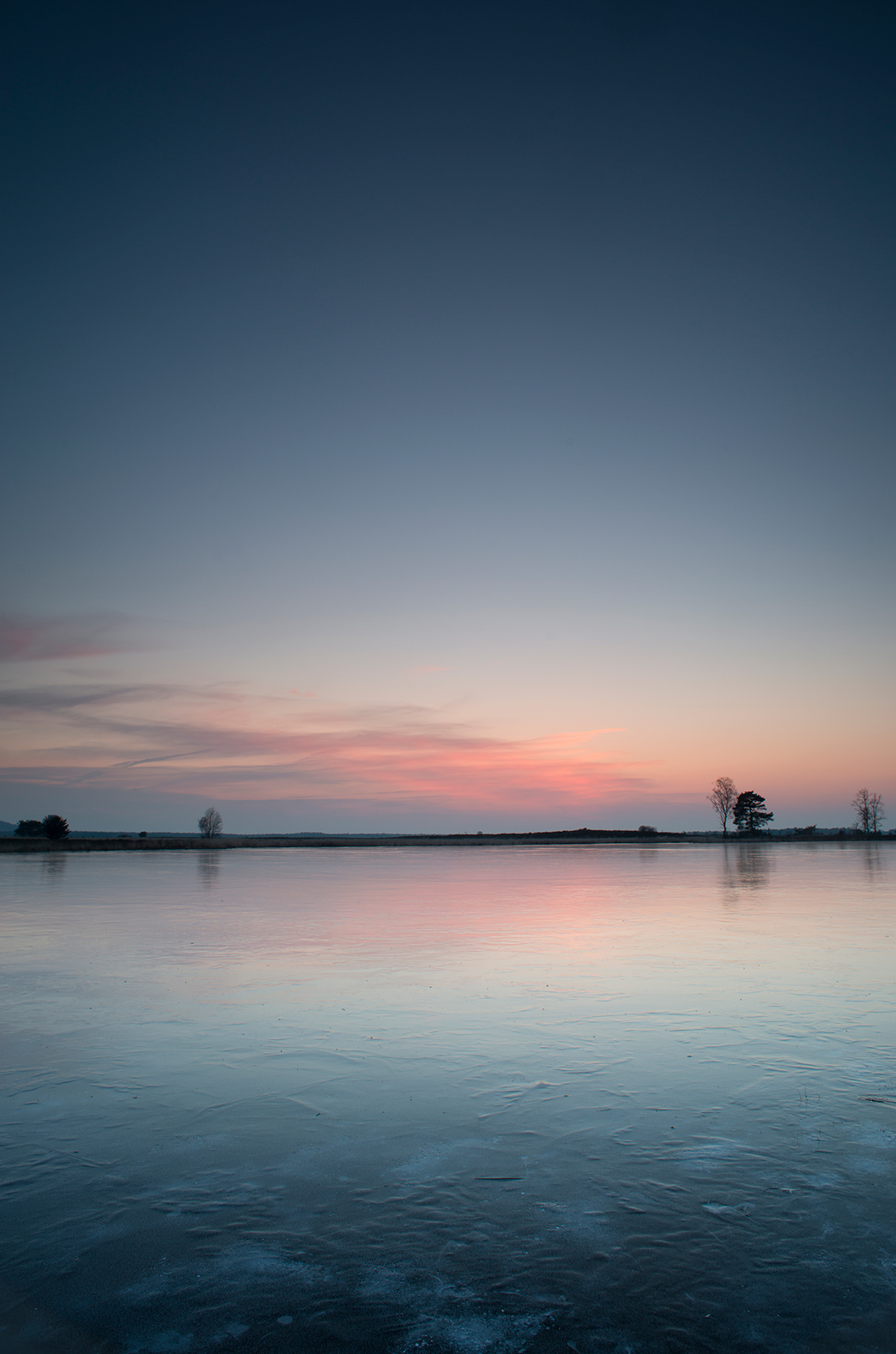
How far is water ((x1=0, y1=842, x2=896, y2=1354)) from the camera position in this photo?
396 cm

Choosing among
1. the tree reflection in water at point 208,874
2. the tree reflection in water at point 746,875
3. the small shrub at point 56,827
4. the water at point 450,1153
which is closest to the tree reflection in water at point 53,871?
the tree reflection in water at point 208,874

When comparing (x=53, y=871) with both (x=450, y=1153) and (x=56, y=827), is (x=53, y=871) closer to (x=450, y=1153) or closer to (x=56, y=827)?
(x=450, y=1153)

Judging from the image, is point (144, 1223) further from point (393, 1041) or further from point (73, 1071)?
point (393, 1041)

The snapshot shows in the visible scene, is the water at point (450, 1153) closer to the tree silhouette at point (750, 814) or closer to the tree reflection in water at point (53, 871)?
the tree reflection in water at point (53, 871)

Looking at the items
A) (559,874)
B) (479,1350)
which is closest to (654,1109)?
(479,1350)

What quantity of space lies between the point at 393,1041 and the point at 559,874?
1272 inches

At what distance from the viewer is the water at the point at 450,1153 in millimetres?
3965

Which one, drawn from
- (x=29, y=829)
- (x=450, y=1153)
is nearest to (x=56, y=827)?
(x=29, y=829)

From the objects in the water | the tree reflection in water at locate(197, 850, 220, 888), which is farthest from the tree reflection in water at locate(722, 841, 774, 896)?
the tree reflection in water at locate(197, 850, 220, 888)

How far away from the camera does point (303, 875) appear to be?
1580 inches

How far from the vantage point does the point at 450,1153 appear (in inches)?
231

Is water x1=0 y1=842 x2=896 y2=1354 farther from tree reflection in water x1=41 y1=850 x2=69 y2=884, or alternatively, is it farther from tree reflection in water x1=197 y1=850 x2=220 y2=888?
tree reflection in water x1=41 y1=850 x2=69 y2=884

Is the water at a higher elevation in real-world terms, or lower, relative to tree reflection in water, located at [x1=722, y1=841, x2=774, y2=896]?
higher

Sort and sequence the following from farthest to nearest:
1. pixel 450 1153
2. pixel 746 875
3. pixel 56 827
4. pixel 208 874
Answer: pixel 56 827
pixel 208 874
pixel 746 875
pixel 450 1153
